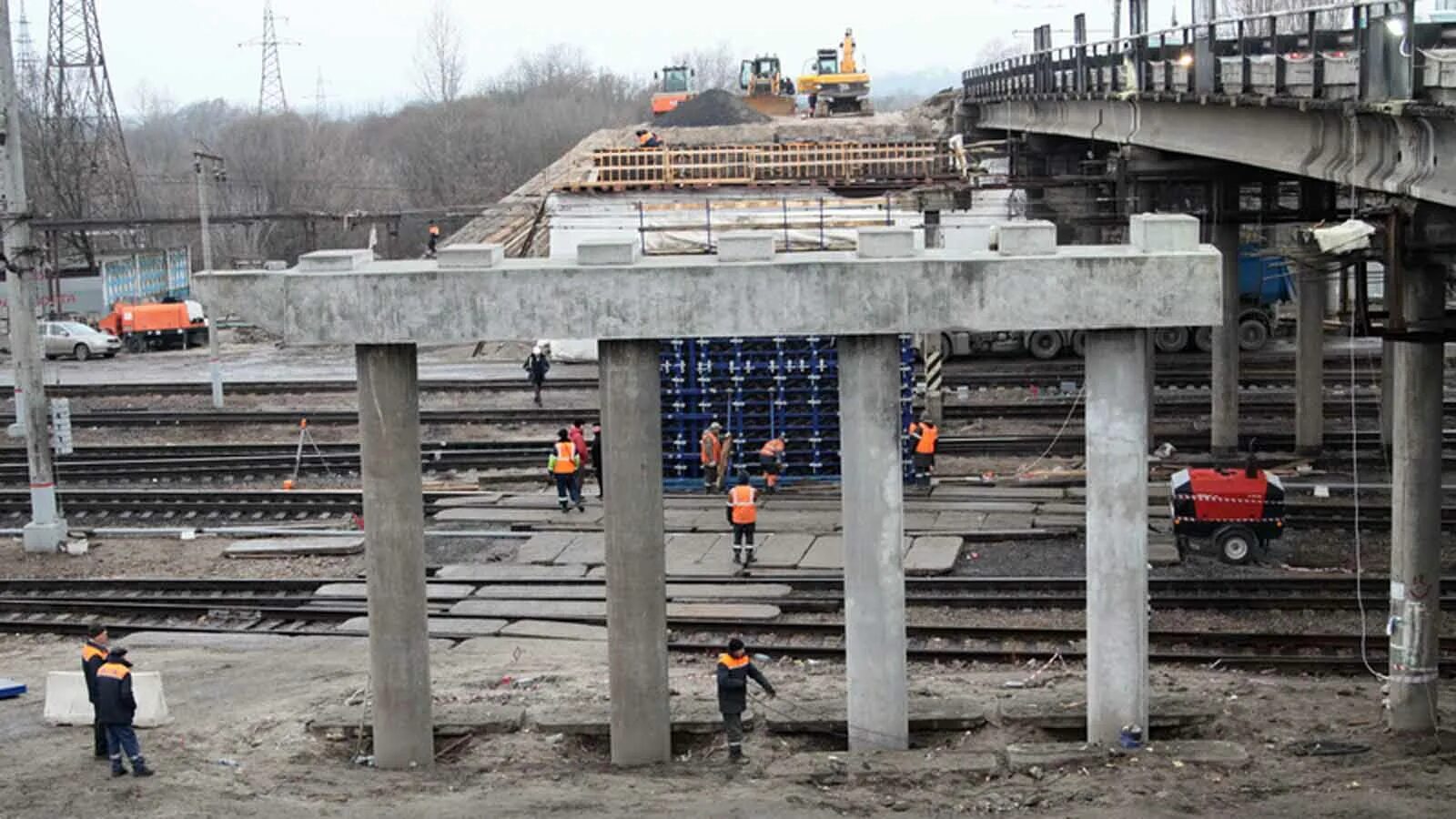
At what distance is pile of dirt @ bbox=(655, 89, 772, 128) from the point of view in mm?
78312

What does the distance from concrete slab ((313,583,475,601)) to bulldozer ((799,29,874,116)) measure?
5951 centimetres

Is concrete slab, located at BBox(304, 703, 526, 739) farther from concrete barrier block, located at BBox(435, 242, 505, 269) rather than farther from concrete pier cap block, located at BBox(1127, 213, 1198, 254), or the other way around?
concrete pier cap block, located at BBox(1127, 213, 1198, 254)

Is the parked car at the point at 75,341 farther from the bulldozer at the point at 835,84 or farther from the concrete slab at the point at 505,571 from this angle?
the bulldozer at the point at 835,84

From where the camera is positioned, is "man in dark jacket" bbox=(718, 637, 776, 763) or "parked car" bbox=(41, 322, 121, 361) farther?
"parked car" bbox=(41, 322, 121, 361)

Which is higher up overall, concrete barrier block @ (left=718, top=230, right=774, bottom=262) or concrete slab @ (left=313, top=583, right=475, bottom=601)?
concrete barrier block @ (left=718, top=230, right=774, bottom=262)

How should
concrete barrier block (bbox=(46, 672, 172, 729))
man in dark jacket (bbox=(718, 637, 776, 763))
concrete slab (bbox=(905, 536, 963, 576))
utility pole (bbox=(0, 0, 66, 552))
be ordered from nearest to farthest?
man in dark jacket (bbox=(718, 637, 776, 763)), concrete barrier block (bbox=(46, 672, 172, 729)), concrete slab (bbox=(905, 536, 963, 576)), utility pole (bbox=(0, 0, 66, 552))

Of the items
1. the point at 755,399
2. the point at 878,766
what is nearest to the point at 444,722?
the point at 878,766

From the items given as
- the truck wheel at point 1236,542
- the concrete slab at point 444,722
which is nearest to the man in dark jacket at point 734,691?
the concrete slab at point 444,722

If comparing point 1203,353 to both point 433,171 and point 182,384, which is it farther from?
point 433,171

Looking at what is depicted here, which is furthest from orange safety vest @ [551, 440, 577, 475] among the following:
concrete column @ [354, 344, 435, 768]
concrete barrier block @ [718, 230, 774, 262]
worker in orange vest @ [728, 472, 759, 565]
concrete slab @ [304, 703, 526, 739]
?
concrete barrier block @ [718, 230, 774, 262]

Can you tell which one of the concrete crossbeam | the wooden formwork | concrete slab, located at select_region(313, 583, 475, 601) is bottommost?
concrete slab, located at select_region(313, 583, 475, 601)

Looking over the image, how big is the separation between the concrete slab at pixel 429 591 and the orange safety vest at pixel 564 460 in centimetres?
399

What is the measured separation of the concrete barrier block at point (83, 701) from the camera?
17266 millimetres

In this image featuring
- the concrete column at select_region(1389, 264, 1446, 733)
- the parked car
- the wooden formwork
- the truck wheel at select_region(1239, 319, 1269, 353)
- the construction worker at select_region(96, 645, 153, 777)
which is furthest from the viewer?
the parked car
